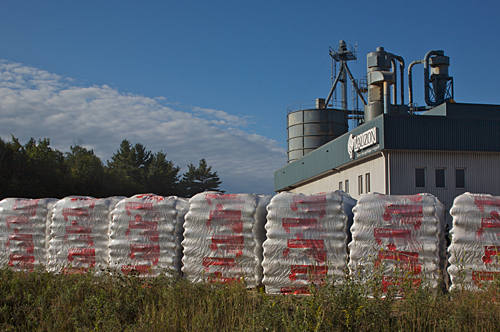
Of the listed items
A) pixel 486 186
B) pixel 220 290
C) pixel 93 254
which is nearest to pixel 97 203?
pixel 93 254

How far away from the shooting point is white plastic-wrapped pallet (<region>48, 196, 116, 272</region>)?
8844 mm

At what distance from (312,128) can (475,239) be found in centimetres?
3162

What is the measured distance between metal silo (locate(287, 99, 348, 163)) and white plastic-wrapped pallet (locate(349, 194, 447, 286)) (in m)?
30.6

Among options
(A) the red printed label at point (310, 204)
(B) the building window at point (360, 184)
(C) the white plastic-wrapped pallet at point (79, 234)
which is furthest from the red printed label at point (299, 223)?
(B) the building window at point (360, 184)

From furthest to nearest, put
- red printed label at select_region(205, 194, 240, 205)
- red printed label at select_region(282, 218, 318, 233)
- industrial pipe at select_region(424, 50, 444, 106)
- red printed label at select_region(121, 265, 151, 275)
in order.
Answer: industrial pipe at select_region(424, 50, 444, 106) → red printed label at select_region(121, 265, 151, 275) → red printed label at select_region(205, 194, 240, 205) → red printed label at select_region(282, 218, 318, 233)

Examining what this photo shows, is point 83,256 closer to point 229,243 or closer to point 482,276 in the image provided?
point 229,243

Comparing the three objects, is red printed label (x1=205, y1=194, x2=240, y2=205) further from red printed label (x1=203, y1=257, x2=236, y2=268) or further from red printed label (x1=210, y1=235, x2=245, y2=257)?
red printed label (x1=203, y1=257, x2=236, y2=268)

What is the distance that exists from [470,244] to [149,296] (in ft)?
16.5

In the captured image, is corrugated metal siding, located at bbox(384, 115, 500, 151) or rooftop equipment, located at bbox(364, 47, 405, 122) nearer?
corrugated metal siding, located at bbox(384, 115, 500, 151)

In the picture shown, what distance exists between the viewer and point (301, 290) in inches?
295

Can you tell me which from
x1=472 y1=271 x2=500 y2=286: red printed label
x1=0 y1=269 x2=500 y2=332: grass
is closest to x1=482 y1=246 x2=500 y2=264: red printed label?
x1=472 y1=271 x2=500 y2=286: red printed label

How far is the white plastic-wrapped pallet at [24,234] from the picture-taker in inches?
370

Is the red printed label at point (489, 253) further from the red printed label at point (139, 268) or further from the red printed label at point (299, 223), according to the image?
the red printed label at point (139, 268)

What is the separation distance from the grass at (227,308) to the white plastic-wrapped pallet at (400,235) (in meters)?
1.18
